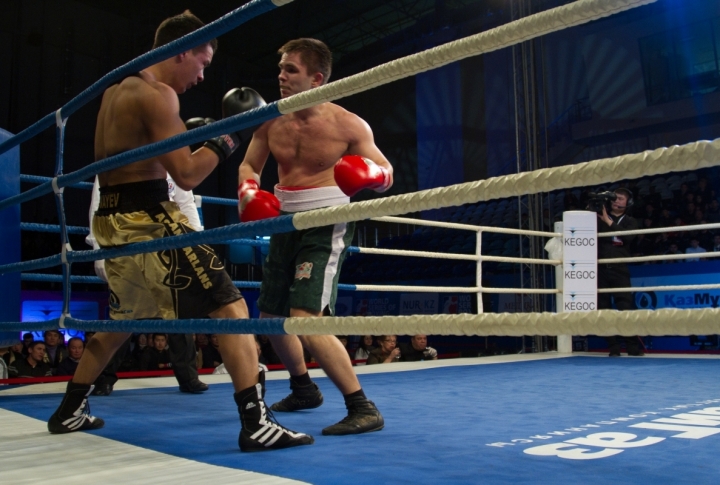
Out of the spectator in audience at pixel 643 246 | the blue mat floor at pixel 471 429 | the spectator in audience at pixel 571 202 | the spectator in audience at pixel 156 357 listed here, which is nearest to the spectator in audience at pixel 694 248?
the spectator in audience at pixel 643 246

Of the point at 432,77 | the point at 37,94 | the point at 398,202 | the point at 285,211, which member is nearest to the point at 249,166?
the point at 285,211

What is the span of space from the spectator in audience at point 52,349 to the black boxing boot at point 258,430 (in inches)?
138

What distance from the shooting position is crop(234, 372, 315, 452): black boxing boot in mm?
1310

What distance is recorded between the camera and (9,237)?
2.28 metres

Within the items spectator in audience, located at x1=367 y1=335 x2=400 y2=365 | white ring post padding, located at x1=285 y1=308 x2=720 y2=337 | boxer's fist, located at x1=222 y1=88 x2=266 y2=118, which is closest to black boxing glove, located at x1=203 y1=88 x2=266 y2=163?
boxer's fist, located at x1=222 y1=88 x2=266 y2=118

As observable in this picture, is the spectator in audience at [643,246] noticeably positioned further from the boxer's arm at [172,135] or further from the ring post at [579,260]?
the boxer's arm at [172,135]

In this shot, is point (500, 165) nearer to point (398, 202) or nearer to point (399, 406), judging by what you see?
point (399, 406)

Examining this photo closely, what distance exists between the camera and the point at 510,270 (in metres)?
7.60

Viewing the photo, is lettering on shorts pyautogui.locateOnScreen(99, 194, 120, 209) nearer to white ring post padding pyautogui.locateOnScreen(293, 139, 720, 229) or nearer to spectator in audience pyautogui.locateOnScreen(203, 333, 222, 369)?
white ring post padding pyautogui.locateOnScreen(293, 139, 720, 229)

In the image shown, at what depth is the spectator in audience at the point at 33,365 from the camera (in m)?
4.21

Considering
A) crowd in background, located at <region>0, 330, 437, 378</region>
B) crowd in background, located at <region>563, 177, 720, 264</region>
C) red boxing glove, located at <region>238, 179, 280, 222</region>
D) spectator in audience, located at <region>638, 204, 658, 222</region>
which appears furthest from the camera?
spectator in audience, located at <region>638, 204, 658, 222</region>

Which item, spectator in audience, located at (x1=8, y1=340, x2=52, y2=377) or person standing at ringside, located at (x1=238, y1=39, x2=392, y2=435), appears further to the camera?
spectator in audience, located at (x1=8, y1=340, x2=52, y2=377)

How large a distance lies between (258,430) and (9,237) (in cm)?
143

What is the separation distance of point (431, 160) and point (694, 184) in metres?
3.51
